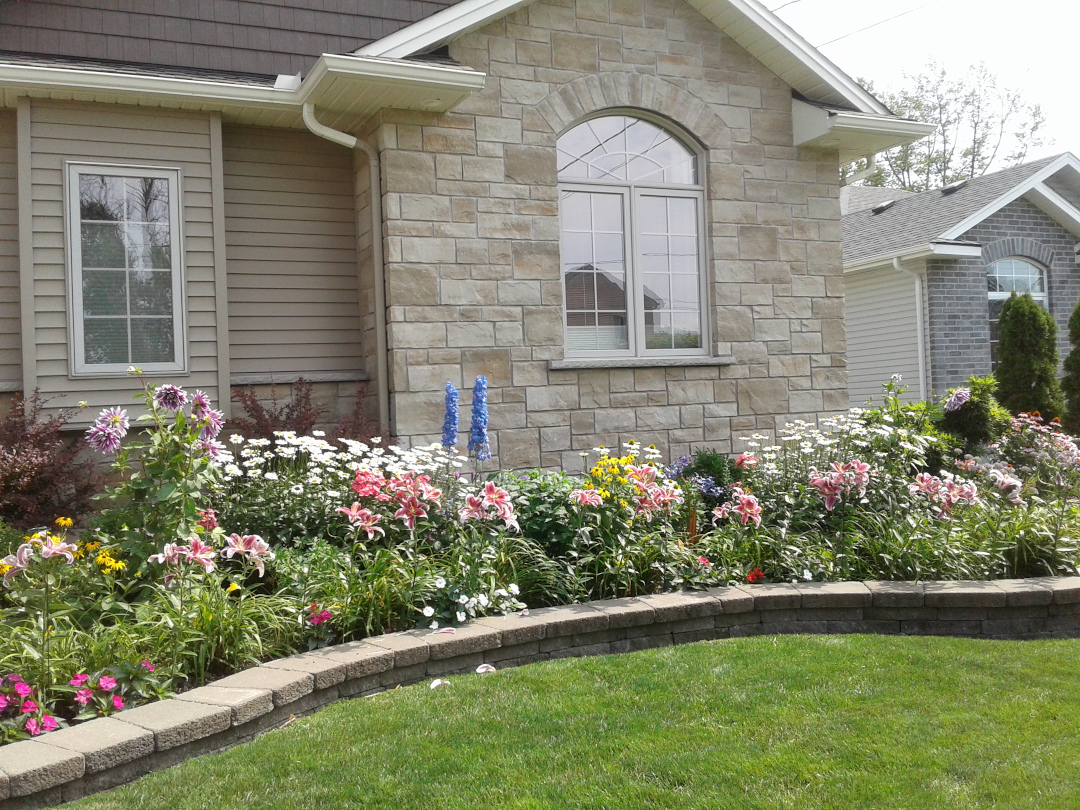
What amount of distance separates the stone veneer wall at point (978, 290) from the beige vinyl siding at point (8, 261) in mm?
11153

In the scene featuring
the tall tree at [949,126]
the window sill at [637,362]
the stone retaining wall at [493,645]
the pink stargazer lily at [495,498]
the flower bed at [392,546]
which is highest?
the tall tree at [949,126]

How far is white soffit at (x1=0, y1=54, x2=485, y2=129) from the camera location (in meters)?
6.34

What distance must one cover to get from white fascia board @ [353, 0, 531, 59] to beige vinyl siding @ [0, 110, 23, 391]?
2556 mm

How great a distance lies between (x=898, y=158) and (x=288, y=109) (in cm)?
2727

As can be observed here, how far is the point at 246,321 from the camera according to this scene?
288 inches

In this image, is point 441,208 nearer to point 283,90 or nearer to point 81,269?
point 283,90

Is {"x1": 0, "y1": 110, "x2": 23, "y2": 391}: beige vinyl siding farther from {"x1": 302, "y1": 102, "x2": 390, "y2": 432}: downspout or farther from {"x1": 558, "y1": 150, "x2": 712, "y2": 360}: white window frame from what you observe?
{"x1": 558, "y1": 150, "x2": 712, "y2": 360}: white window frame

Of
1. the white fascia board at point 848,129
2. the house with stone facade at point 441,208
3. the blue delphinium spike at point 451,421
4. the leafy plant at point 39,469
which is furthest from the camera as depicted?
the white fascia board at point 848,129

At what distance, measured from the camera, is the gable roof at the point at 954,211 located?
13.4 meters

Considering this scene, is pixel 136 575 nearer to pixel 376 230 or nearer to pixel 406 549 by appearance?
pixel 406 549

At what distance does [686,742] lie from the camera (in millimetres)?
3102

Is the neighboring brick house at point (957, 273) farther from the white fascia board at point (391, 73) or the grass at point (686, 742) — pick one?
the grass at point (686, 742)

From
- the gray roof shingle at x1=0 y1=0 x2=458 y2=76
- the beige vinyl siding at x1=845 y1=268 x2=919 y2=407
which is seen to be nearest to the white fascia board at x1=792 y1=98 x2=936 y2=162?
the gray roof shingle at x1=0 y1=0 x2=458 y2=76

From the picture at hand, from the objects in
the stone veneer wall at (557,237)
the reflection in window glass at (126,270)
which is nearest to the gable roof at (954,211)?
the stone veneer wall at (557,237)
